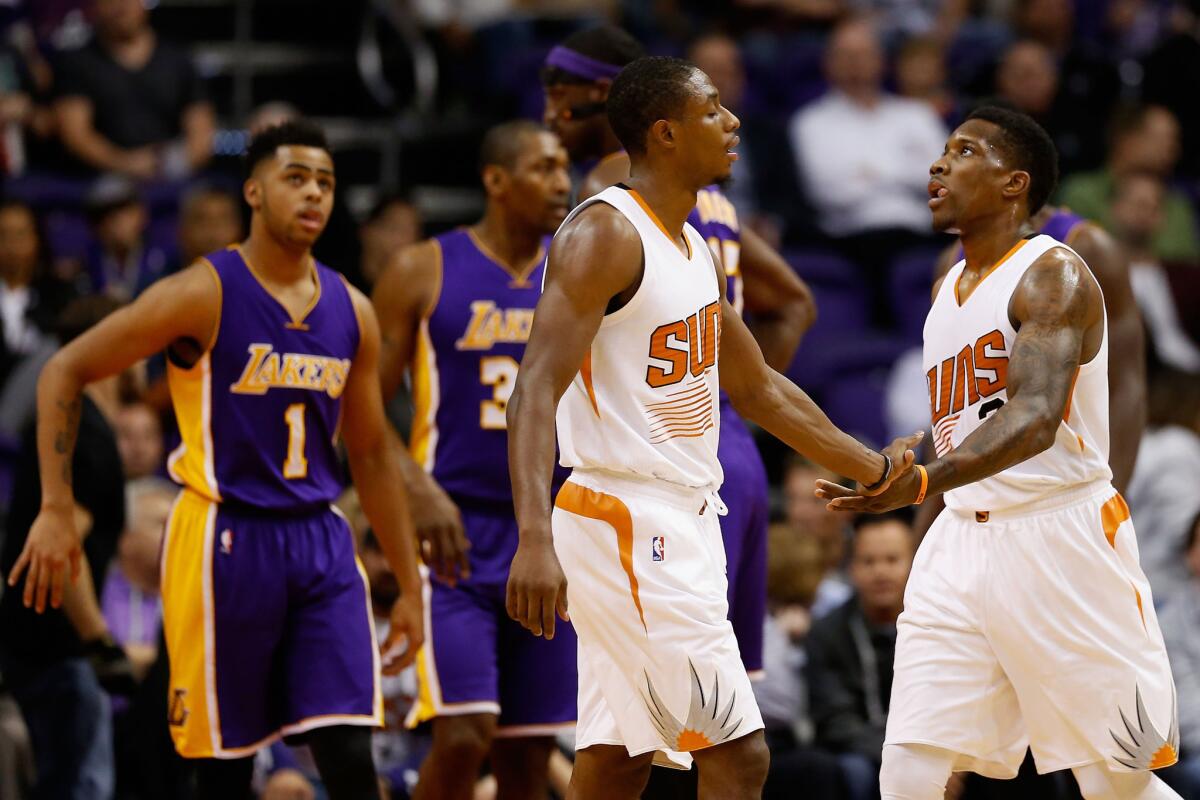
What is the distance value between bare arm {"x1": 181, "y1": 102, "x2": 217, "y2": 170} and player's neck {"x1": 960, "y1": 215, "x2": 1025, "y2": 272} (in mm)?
7129

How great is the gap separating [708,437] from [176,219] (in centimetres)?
688

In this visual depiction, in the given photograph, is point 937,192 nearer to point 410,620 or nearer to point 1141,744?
point 1141,744

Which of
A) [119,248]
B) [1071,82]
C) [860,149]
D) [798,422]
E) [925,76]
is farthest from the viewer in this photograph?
[1071,82]

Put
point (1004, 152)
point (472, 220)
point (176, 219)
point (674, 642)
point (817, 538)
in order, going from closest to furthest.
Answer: point (674, 642), point (1004, 152), point (817, 538), point (176, 219), point (472, 220)

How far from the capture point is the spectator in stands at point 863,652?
303 inches

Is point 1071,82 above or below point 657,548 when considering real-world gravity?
above

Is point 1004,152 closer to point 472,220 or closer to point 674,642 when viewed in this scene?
point 674,642

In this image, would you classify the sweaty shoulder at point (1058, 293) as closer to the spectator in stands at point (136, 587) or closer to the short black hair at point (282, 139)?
the short black hair at point (282, 139)

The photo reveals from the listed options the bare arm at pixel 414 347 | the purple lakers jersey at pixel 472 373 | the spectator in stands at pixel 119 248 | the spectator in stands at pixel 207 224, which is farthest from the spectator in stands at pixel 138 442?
the purple lakers jersey at pixel 472 373

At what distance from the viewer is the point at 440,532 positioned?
6.19m

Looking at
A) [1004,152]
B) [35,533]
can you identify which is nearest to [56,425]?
[35,533]

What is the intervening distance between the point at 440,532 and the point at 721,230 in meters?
1.38

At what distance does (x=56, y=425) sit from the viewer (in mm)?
5785

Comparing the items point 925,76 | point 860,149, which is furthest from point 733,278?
point 925,76
